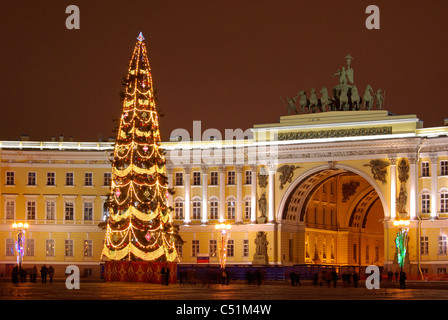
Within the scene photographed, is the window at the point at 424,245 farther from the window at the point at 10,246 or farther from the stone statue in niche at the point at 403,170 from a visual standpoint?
the window at the point at 10,246

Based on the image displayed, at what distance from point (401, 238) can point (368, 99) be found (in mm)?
12607

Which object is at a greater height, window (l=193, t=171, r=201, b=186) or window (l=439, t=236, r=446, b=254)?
window (l=193, t=171, r=201, b=186)

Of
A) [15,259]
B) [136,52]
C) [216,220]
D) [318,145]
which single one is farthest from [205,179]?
[136,52]

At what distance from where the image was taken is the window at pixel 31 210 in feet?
297

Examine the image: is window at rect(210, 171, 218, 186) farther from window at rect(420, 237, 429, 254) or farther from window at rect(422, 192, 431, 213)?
window at rect(420, 237, 429, 254)

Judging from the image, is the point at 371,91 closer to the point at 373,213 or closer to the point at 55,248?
the point at 373,213

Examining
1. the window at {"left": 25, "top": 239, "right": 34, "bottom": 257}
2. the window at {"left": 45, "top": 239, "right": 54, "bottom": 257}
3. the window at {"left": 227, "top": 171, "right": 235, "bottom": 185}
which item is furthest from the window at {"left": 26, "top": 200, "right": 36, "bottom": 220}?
the window at {"left": 227, "top": 171, "right": 235, "bottom": 185}

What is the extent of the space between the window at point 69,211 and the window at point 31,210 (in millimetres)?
2621

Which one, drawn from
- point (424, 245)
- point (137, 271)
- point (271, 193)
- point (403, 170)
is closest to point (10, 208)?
point (271, 193)

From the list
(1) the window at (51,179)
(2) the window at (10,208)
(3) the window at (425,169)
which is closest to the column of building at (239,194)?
(3) the window at (425,169)

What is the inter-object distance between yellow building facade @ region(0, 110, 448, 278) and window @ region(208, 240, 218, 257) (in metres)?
0.07

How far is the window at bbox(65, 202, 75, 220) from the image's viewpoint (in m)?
91.0

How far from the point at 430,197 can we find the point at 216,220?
59.3 feet

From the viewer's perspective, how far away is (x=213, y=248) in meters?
89.0
